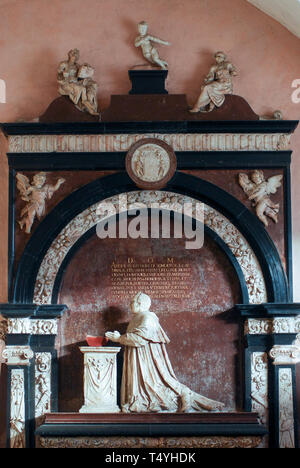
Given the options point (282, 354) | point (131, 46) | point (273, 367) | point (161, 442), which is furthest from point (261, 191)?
point (161, 442)

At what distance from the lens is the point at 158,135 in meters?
9.52

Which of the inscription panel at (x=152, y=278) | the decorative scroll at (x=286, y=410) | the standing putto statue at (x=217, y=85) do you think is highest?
the standing putto statue at (x=217, y=85)

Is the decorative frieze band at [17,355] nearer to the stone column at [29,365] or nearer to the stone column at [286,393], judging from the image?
the stone column at [29,365]

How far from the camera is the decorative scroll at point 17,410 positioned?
29.9ft

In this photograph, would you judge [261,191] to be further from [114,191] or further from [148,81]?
[148,81]

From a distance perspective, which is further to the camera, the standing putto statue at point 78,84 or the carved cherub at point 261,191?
the standing putto statue at point 78,84

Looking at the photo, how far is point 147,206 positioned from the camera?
9.54 metres

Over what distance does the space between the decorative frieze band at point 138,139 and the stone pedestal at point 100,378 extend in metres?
2.31

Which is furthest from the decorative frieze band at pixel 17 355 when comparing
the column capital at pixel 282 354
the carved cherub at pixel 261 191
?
the carved cherub at pixel 261 191

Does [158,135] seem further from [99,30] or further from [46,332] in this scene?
[46,332]

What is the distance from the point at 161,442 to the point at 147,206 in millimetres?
2652

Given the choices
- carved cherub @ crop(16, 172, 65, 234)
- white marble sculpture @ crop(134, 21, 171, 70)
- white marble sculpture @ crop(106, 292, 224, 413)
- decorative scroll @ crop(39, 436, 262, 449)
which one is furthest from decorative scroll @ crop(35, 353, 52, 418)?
white marble sculpture @ crop(134, 21, 171, 70)

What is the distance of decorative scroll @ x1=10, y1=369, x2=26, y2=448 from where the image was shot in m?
9.10
